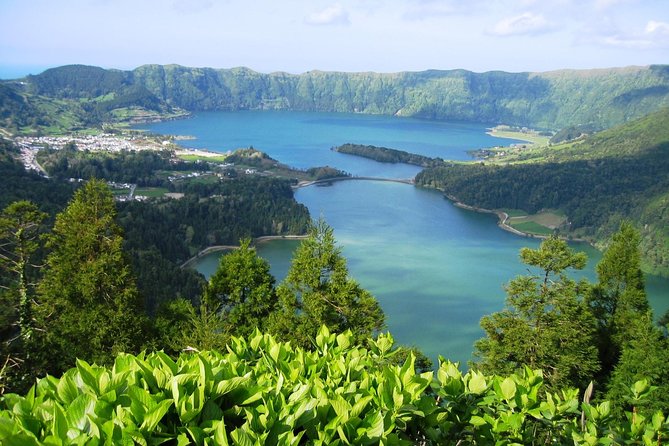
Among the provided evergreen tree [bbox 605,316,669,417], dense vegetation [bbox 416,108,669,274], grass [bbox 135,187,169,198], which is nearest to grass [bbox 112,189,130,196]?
grass [bbox 135,187,169,198]

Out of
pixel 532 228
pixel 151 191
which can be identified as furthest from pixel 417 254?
pixel 151 191

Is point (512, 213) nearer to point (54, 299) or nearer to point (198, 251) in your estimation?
point (198, 251)

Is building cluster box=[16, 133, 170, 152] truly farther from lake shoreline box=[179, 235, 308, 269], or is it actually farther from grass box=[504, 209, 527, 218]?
grass box=[504, 209, 527, 218]

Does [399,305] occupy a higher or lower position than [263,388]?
lower

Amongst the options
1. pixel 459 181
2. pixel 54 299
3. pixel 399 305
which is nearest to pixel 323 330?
pixel 54 299

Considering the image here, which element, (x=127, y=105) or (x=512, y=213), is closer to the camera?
(x=512, y=213)

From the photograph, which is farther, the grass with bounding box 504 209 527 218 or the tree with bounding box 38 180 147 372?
the grass with bounding box 504 209 527 218
